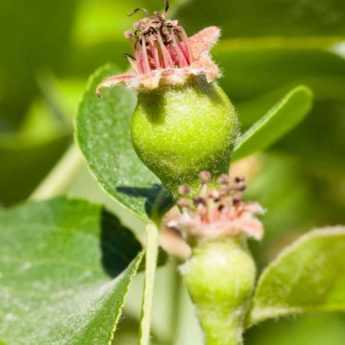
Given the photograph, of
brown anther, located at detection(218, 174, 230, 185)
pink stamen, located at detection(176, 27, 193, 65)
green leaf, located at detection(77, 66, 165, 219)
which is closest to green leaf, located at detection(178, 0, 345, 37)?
green leaf, located at detection(77, 66, 165, 219)

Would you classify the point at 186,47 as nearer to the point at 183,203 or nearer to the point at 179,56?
the point at 179,56

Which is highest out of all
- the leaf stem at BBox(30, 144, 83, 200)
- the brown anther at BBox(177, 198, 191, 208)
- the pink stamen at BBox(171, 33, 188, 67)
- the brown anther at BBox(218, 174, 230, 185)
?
the pink stamen at BBox(171, 33, 188, 67)

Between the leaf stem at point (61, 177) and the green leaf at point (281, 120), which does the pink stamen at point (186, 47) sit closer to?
the green leaf at point (281, 120)

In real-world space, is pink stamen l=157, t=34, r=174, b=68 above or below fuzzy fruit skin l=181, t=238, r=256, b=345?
above

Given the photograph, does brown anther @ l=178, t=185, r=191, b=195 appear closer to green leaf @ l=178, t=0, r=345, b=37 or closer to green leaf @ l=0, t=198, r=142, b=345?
green leaf @ l=0, t=198, r=142, b=345

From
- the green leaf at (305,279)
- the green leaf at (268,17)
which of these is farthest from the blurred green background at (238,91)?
the green leaf at (305,279)

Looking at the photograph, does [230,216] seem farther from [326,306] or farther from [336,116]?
[336,116]

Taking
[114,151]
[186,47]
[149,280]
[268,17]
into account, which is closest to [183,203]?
[149,280]
